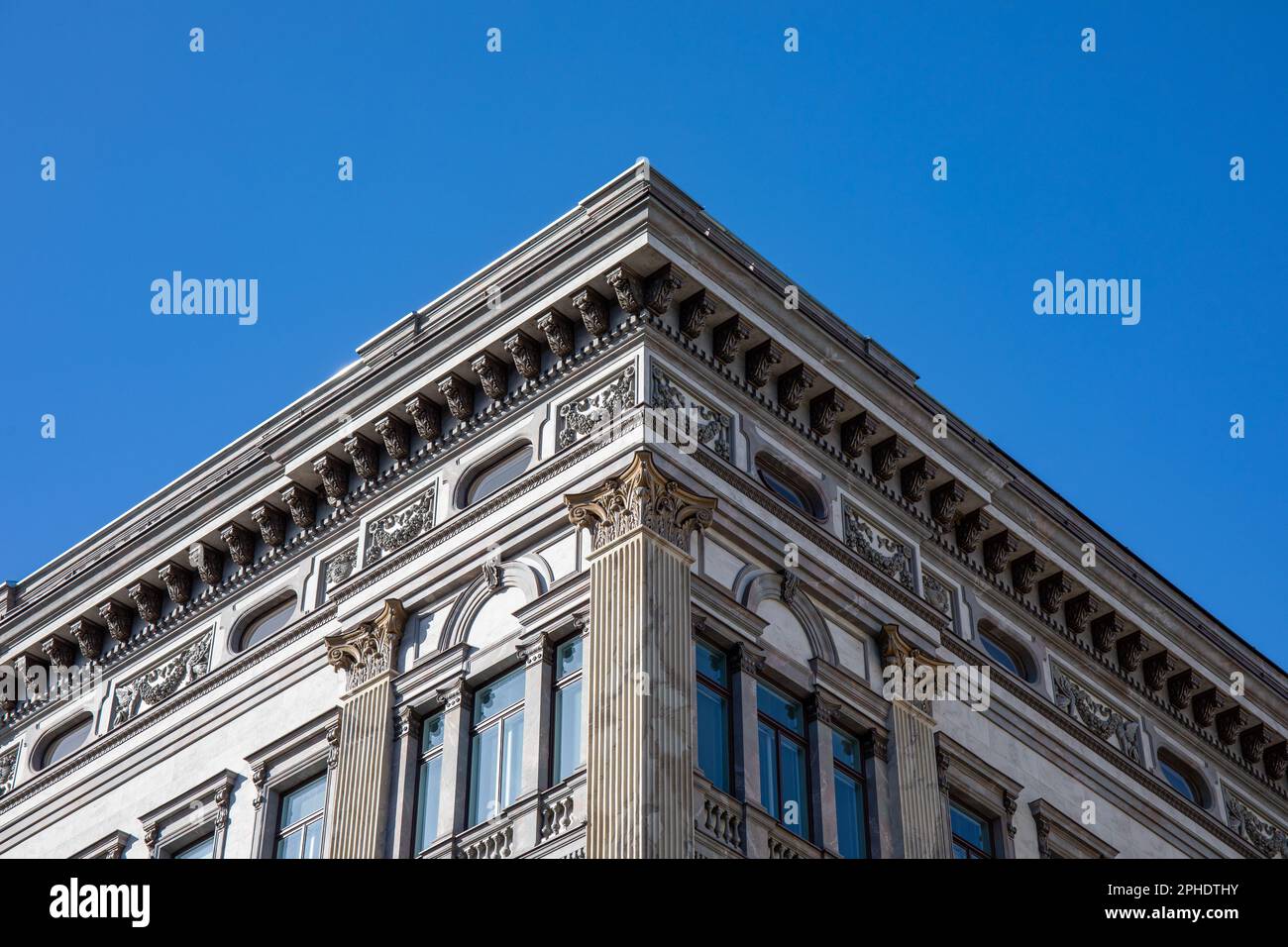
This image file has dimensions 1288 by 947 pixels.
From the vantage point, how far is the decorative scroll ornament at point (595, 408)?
3400 centimetres

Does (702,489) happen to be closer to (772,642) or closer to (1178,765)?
(772,642)

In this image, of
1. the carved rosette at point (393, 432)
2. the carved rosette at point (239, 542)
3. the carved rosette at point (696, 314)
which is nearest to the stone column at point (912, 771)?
the carved rosette at point (696, 314)

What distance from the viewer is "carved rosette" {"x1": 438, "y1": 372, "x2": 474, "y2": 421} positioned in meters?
36.5

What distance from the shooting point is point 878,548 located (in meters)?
36.9

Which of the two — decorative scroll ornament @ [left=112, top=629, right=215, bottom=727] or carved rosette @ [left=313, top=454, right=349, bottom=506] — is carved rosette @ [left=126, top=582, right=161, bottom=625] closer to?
decorative scroll ornament @ [left=112, top=629, right=215, bottom=727]

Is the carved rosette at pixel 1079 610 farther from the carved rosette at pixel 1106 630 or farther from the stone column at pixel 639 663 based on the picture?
the stone column at pixel 639 663

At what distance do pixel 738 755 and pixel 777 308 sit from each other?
A: 8.57 meters

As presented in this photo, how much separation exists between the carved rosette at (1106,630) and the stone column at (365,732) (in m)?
13.9

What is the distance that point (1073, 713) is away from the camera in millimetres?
39844

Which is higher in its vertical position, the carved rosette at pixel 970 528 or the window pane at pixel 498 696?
the carved rosette at pixel 970 528

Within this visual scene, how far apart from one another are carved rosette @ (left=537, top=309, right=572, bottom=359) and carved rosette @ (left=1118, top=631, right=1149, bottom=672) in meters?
13.0

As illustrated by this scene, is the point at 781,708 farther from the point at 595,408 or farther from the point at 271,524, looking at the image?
the point at 271,524

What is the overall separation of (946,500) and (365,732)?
11207 millimetres
